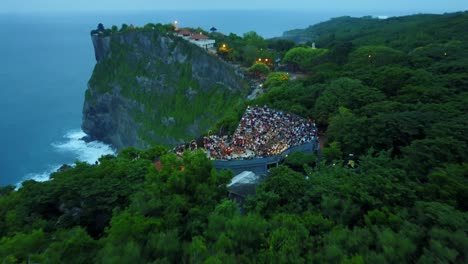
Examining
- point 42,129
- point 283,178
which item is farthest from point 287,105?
point 42,129

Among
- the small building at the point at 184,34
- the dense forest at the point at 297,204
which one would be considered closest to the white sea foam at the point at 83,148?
the small building at the point at 184,34

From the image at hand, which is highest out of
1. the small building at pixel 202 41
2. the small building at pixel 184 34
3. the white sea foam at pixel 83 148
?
the small building at pixel 184 34

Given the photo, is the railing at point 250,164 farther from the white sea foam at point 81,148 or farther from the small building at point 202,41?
the small building at point 202,41

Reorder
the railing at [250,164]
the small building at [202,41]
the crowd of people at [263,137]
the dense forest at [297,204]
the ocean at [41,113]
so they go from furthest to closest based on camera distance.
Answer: the small building at [202,41] → the ocean at [41,113] → the crowd of people at [263,137] → the railing at [250,164] → the dense forest at [297,204]

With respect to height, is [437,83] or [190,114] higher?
[437,83]

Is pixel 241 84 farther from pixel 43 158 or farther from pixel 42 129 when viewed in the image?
pixel 42 129

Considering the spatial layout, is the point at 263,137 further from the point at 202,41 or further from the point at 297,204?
the point at 202,41
